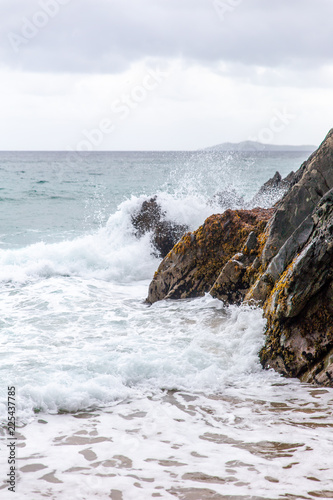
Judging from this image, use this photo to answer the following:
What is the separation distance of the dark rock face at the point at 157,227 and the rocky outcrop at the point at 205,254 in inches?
102

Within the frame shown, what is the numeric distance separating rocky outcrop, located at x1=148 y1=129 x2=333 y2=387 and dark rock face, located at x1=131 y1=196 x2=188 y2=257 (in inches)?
102

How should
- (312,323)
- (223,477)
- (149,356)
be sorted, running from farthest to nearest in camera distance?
(149,356) < (312,323) < (223,477)

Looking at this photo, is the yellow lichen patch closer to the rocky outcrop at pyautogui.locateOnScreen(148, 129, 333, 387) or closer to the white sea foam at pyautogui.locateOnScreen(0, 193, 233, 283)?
the rocky outcrop at pyautogui.locateOnScreen(148, 129, 333, 387)

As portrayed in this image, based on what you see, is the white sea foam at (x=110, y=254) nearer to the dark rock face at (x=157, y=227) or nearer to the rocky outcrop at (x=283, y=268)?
the dark rock face at (x=157, y=227)

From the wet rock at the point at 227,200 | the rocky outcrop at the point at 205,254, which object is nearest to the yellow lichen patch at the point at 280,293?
the rocky outcrop at the point at 205,254

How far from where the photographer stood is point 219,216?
27.0ft

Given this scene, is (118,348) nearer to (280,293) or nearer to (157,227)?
(280,293)

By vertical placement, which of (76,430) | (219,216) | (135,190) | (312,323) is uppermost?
(135,190)

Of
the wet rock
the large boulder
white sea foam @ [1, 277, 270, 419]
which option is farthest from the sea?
the wet rock

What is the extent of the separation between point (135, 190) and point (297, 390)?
103ft

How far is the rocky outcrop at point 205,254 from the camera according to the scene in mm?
7977

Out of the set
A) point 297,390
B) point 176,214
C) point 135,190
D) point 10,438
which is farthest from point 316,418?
point 135,190

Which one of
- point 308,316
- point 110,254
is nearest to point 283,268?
point 308,316

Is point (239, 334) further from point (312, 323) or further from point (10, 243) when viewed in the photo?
point (10, 243)
